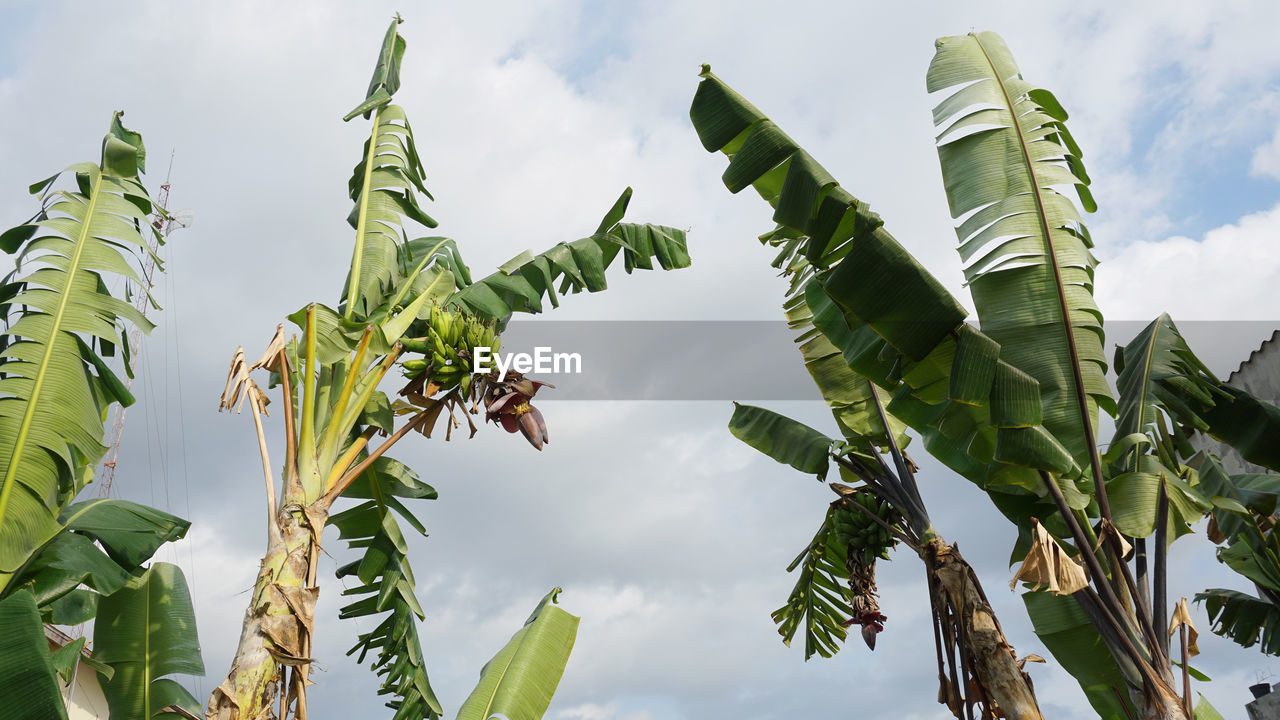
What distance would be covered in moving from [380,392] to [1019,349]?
11.7 ft

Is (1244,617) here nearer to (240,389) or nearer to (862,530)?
(862,530)

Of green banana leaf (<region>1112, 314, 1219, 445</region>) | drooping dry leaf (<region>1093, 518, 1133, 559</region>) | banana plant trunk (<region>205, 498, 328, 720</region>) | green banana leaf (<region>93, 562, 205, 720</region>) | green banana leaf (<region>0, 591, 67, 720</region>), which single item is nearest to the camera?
green banana leaf (<region>0, 591, 67, 720</region>)

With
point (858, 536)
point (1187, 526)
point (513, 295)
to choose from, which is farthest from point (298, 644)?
point (1187, 526)

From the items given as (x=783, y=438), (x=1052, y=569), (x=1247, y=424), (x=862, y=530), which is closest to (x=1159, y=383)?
(x=1247, y=424)

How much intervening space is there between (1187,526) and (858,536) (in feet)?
7.12

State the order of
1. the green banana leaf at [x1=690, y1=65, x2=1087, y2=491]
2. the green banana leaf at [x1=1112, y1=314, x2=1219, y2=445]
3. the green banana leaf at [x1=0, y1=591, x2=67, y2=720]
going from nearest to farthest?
1. the green banana leaf at [x1=0, y1=591, x2=67, y2=720]
2. the green banana leaf at [x1=690, y1=65, x2=1087, y2=491]
3. the green banana leaf at [x1=1112, y1=314, x2=1219, y2=445]

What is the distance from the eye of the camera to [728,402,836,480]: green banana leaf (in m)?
5.41

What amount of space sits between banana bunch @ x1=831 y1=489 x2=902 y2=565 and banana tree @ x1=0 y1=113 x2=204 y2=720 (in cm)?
419

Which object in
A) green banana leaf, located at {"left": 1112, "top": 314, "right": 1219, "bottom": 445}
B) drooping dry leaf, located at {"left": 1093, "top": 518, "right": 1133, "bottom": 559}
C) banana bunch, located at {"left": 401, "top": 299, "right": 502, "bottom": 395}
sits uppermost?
banana bunch, located at {"left": 401, "top": 299, "right": 502, "bottom": 395}

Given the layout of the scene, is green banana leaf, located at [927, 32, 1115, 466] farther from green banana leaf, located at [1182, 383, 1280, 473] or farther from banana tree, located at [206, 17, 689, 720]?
banana tree, located at [206, 17, 689, 720]

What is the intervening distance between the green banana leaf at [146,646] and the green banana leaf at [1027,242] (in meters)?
4.72

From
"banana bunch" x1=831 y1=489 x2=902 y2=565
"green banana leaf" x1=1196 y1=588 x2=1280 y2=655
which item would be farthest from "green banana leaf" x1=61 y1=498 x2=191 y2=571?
"green banana leaf" x1=1196 y1=588 x2=1280 y2=655

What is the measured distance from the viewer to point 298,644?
345cm

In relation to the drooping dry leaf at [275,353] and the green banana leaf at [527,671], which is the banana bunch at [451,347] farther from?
the green banana leaf at [527,671]
